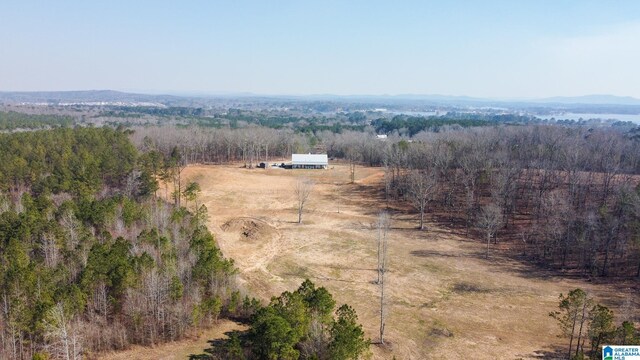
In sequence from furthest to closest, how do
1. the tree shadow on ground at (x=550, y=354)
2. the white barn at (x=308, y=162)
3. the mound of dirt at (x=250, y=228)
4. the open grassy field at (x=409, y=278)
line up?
the white barn at (x=308, y=162)
the mound of dirt at (x=250, y=228)
the open grassy field at (x=409, y=278)
the tree shadow on ground at (x=550, y=354)

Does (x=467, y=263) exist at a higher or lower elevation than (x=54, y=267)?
lower

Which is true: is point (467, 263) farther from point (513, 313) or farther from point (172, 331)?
point (172, 331)

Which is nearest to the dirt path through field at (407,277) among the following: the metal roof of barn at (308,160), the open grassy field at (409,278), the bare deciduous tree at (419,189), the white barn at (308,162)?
the open grassy field at (409,278)

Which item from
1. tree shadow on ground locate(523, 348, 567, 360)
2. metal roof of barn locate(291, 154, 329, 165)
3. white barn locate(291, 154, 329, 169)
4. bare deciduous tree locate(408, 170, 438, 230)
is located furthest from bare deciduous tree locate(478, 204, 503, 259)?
metal roof of barn locate(291, 154, 329, 165)

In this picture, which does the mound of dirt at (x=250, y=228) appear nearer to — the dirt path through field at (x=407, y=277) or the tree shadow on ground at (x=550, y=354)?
the dirt path through field at (x=407, y=277)

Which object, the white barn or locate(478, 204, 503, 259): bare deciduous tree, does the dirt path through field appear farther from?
the white barn

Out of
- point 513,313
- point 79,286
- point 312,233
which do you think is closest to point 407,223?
point 312,233
